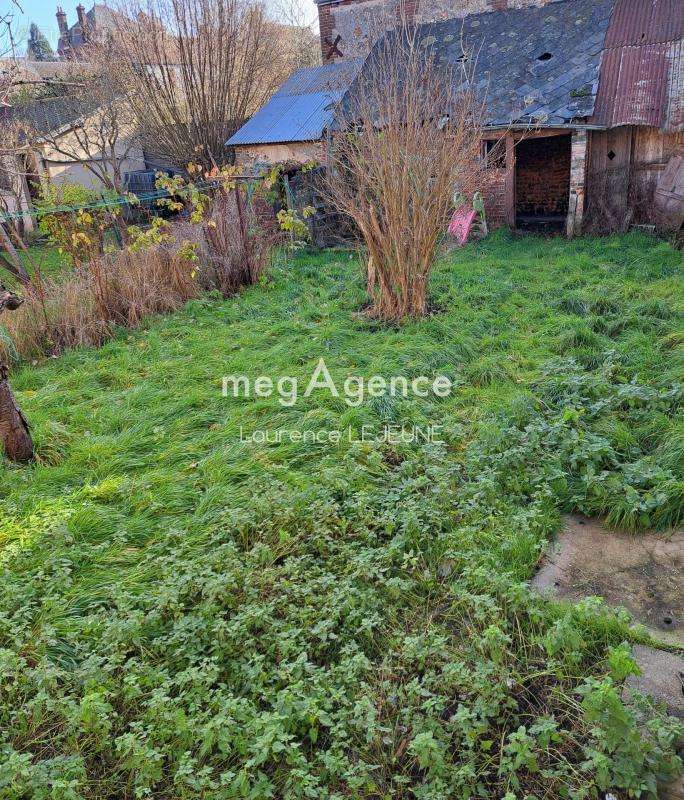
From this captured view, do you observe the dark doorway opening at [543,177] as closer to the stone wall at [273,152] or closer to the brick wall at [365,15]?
the brick wall at [365,15]

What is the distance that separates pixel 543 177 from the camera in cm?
1515

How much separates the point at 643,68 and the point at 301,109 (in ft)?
24.6

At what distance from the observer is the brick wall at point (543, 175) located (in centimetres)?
1473

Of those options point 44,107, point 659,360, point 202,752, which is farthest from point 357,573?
point 44,107

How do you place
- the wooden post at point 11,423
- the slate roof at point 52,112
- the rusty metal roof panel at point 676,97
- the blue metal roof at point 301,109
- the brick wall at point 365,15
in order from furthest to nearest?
1. the slate roof at point 52,112
2. the brick wall at point 365,15
3. the blue metal roof at point 301,109
4. the rusty metal roof panel at point 676,97
5. the wooden post at point 11,423

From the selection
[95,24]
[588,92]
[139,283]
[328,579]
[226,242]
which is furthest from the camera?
[95,24]

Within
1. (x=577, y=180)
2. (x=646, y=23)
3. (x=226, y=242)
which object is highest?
(x=646, y=23)

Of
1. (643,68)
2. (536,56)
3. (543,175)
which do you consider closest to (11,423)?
(643,68)

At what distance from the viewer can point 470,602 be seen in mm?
2953

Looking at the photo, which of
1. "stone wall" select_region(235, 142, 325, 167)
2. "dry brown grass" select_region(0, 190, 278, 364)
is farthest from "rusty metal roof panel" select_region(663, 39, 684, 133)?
"dry brown grass" select_region(0, 190, 278, 364)

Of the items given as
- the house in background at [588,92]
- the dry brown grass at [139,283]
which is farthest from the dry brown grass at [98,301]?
the house in background at [588,92]

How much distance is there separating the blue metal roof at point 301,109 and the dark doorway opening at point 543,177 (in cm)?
450

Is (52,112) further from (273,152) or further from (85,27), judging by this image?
(273,152)

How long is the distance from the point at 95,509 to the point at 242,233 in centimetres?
616
